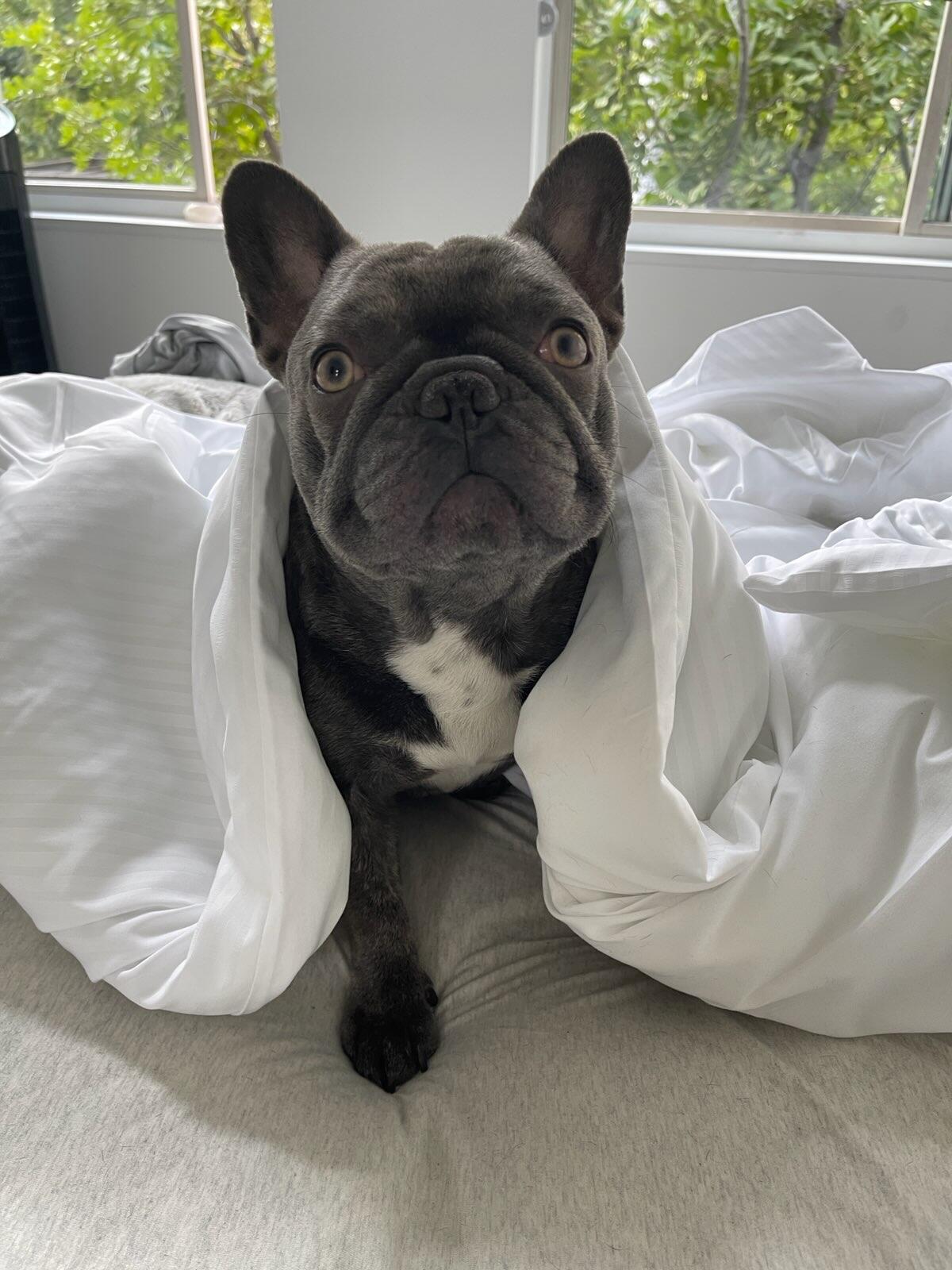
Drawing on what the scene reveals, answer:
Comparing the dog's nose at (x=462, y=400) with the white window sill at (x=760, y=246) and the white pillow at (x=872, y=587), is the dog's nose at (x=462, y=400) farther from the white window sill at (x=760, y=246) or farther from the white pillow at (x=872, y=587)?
the white window sill at (x=760, y=246)

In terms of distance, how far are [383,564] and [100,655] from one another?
21.6 inches

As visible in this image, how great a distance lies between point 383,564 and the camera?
1093mm

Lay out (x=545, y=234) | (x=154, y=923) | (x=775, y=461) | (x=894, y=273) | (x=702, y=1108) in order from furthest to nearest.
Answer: (x=894, y=273), (x=775, y=461), (x=545, y=234), (x=154, y=923), (x=702, y=1108)

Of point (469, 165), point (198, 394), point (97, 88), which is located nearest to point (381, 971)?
point (198, 394)

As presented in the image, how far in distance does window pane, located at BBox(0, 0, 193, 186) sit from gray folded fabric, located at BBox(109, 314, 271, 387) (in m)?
1.63

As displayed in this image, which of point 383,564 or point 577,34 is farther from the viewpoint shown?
point 577,34

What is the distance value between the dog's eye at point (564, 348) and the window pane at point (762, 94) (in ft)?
8.25

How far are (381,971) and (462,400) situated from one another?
75cm

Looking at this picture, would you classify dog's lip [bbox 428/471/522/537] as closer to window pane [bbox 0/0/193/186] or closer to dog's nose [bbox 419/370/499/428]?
dog's nose [bbox 419/370/499/428]

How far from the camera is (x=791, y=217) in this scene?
3.36 metres

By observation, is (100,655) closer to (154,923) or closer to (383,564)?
(154,923)

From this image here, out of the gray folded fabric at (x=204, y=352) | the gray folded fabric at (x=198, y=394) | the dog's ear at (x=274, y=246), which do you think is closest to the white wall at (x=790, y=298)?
the gray folded fabric at (x=204, y=352)

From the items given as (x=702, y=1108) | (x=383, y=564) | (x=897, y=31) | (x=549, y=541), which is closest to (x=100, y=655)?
(x=383, y=564)

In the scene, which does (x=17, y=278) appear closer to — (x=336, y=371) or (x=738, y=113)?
(x=738, y=113)
